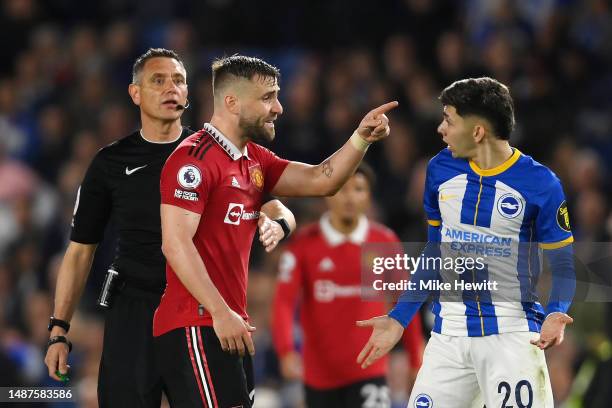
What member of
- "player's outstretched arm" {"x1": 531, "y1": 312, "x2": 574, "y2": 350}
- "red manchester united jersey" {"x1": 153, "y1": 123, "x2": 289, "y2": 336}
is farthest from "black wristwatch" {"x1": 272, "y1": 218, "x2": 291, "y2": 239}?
"player's outstretched arm" {"x1": 531, "y1": 312, "x2": 574, "y2": 350}

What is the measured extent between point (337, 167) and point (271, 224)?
1.33 feet

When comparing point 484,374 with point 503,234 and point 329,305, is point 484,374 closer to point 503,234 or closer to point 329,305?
point 503,234

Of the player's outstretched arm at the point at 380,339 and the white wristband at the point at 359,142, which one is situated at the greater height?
the white wristband at the point at 359,142

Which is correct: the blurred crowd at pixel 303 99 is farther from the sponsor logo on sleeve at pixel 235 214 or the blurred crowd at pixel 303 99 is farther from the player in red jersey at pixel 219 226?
the sponsor logo on sleeve at pixel 235 214

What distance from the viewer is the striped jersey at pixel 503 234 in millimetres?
5508

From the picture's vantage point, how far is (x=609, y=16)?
1122cm

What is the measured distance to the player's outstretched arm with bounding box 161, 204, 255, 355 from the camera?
511cm

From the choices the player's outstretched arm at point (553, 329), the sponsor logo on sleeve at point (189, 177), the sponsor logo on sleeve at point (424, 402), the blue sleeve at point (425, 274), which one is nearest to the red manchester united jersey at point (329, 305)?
the blue sleeve at point (425, 274)

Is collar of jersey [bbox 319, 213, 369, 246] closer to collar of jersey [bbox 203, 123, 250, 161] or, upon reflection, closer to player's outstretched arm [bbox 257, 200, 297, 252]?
player's outstretched arm [bbox 257, 200, 297, 252]

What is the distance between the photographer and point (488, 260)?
18.4 ft

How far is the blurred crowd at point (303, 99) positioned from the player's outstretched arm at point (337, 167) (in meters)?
2.96

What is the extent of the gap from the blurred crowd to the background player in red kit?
1386mm

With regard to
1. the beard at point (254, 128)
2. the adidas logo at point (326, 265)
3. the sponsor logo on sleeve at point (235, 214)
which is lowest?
the sponsor logo on sleeve at point (235, 214)

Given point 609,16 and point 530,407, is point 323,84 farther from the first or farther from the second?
point 530,407
